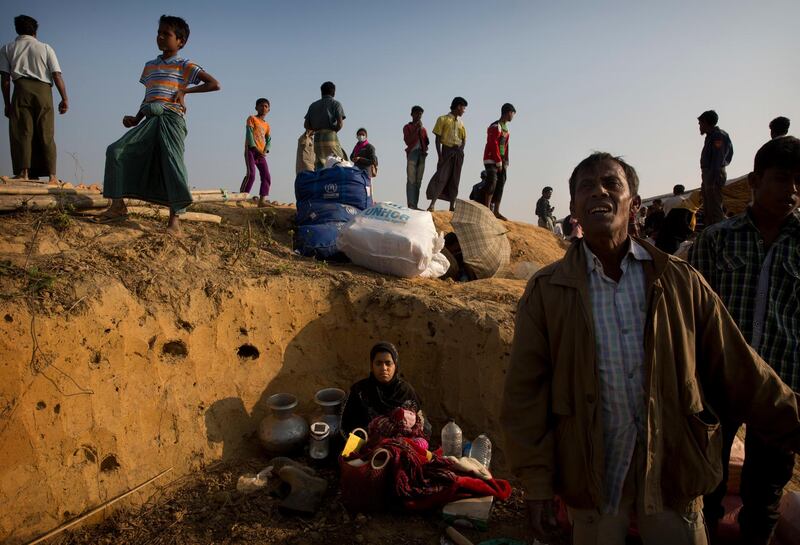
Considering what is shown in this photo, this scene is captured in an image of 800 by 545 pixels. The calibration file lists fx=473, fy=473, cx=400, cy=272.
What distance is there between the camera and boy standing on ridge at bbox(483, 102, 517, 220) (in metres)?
7.55

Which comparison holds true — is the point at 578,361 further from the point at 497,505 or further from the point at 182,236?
the point at 182,236

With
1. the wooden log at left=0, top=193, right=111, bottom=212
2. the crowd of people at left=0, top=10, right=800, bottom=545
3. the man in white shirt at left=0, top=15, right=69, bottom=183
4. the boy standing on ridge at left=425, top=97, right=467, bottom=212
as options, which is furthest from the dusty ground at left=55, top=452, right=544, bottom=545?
the boy standing on ridge at left=425, top=97, right=467, bottom=212

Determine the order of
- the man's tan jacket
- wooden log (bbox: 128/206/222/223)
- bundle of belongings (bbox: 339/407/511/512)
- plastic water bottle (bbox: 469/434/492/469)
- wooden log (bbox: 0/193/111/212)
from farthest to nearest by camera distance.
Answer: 1. wooden log (bbox: 128/206/222/223)
2. wooden log (bbox: 0/193/111/212)
3. plastic water bottle (bbox: 469/434/492/469)
4. bundle of belongings (bbox: 339/407/511/512)
5. the man's tan jacket

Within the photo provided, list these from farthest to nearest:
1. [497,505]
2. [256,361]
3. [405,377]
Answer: [405,377] < [256,361] < [497,505]

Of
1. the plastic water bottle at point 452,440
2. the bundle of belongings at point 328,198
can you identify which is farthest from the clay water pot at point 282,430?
the bundle of belongings at point 328,198

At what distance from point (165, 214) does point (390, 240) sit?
222 centimetres

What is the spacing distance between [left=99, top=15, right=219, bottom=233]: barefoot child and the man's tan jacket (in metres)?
3.54

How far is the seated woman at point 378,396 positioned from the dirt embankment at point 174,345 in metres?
0.62

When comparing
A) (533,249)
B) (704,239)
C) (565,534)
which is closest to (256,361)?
(565,534)

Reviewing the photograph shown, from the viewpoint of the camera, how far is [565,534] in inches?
108

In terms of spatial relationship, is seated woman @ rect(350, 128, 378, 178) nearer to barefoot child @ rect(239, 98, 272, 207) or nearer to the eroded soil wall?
barefoot child @ rect(239, 98, 272, 207)

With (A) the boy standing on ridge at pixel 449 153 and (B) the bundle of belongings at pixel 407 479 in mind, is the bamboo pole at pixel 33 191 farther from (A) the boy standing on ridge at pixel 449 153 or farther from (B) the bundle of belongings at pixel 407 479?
(A) the boy standing on ridge at pixel 449 153

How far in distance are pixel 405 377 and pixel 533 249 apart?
460 cm

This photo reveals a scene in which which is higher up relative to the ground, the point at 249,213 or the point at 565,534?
the point at 249,213
